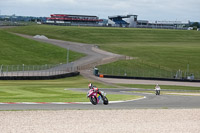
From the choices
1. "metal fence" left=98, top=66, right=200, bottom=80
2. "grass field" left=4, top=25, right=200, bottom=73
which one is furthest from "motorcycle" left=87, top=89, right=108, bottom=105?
"grass field" left=4, top=25, right=200, bottom=73

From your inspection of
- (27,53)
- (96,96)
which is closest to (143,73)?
(27,53)

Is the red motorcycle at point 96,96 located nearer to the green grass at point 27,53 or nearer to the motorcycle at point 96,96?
the motorcycle at point 96,96

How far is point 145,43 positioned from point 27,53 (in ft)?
199

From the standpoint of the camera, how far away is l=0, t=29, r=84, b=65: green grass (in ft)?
287

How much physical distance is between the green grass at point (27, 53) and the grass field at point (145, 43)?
45.6 ft

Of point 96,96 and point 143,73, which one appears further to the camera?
point 143,73

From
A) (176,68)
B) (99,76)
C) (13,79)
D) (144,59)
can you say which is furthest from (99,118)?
(144,59)

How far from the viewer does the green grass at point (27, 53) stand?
87.6m

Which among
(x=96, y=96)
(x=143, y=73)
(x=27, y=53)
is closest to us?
(x=96, y=96)

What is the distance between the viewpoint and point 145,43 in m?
147

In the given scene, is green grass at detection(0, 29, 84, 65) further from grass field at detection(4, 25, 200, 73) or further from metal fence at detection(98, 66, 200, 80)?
metal fence at detection(98, 66, 200, 80)

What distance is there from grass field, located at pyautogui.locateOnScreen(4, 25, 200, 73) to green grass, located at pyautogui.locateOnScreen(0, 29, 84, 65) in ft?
45.6

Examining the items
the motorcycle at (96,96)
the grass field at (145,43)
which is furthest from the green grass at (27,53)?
the motorcycle at (96,96)

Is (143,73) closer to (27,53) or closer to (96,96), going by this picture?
(27,53)
